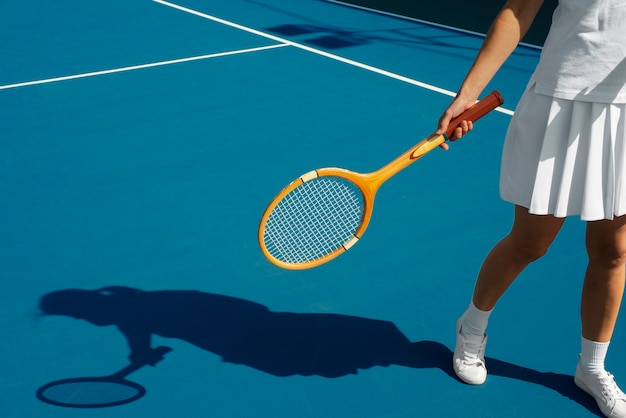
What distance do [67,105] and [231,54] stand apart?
6.02ft

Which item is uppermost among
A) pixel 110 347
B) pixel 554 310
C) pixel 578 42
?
pixel 578 42

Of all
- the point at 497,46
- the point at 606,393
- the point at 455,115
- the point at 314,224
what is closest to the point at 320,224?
the point at 314,224

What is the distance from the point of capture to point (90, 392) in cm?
314

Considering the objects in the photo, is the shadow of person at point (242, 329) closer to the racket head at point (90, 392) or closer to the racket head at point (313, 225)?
the racket head at point (90, 392)

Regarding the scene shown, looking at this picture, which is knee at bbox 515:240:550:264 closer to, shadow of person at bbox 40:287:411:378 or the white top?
the white top

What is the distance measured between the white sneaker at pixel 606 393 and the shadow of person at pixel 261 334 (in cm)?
6

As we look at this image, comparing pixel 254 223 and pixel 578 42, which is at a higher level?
pixel 578 42

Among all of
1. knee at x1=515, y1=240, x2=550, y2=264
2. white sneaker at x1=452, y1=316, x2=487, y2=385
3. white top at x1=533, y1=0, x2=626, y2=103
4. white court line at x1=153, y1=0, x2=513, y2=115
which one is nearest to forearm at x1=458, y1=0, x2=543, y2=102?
white top at x1=533, y1=0, x2=626, y2=103

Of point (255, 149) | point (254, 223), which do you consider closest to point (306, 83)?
point (255, 149)

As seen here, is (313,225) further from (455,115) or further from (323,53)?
(323,53)

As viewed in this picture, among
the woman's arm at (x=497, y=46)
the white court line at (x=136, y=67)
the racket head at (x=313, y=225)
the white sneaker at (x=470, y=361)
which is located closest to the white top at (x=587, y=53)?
the woman's arm at (x=497, y=46)

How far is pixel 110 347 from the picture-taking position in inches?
134

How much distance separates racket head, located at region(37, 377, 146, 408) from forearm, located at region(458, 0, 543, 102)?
1.63 meters

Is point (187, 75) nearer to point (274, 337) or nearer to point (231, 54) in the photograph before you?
point (231, 54)
